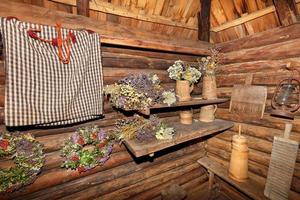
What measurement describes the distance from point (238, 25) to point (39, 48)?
11.0 ft

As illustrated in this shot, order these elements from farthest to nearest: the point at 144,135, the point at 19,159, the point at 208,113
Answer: the point at 208,113, the point at 144,135, the point at 19,159

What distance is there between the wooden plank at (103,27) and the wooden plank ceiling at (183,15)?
230 millimetres

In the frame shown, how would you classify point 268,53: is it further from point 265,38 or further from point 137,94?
point 137,94

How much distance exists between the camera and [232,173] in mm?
3305

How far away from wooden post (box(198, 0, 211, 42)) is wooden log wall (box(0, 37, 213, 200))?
48 centimetres

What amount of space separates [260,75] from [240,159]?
5.03ft

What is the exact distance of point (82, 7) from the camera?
8.34ft

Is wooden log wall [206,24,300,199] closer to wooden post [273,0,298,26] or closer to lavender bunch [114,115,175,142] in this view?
wooden post [273,0,298,26]

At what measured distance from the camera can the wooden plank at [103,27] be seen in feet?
6.97

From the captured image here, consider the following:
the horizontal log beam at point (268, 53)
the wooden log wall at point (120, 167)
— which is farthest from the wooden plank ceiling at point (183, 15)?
the wooden log wall at point (120, 167)

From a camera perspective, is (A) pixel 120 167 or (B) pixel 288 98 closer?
(B) pixel 288 98

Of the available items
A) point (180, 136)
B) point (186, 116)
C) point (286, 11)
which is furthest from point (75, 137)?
point (286, 11)

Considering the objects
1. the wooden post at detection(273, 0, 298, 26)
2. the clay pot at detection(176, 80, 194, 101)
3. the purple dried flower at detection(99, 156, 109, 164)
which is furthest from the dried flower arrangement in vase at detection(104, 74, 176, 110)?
the wooden post at detection(273, 0, 298, 26)

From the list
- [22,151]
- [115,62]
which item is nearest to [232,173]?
[115,62]
